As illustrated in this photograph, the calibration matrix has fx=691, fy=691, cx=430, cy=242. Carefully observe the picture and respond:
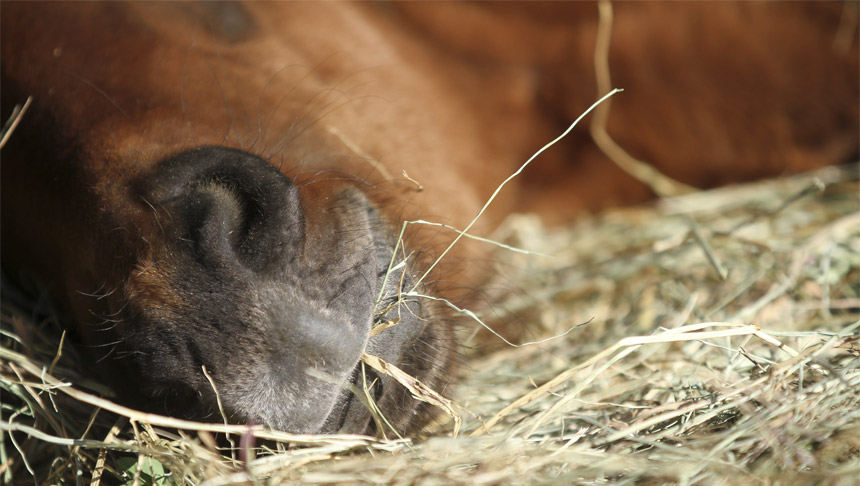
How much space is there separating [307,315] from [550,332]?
2.98ft

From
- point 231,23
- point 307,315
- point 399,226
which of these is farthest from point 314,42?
point 307,315

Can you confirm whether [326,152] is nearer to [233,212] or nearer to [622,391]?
[233,212]

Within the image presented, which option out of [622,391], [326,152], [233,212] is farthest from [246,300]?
[622,391]

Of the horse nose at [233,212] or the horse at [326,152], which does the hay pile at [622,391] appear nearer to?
the horse at [326,152]

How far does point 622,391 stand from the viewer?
3.98 ft

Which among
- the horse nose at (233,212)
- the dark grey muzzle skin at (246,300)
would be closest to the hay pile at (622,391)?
the dark grey muzzle skin at (246,300)

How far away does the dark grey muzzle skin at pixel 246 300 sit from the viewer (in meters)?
0.90

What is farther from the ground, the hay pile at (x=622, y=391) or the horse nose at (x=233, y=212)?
the horse nose at (x=233, y=212)

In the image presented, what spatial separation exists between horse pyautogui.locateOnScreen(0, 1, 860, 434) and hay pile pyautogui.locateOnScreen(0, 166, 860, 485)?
8 cm

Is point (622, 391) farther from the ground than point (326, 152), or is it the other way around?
point (326, 152)

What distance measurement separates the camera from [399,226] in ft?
3.89

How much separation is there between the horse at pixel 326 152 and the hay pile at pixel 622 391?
0.28ft

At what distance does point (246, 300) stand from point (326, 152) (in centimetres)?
45

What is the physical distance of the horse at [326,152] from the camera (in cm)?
92
